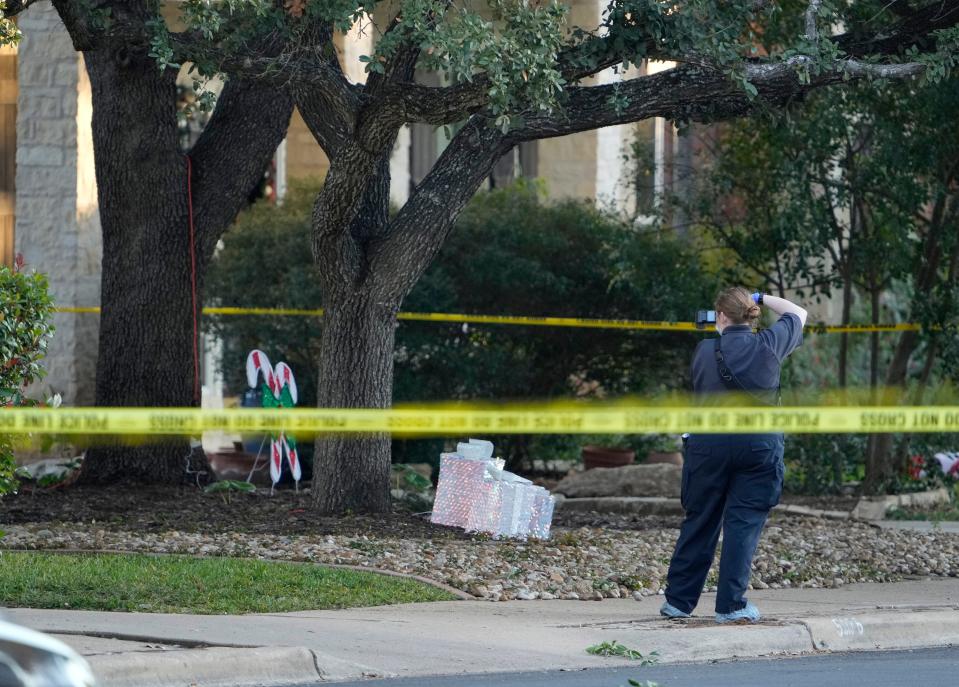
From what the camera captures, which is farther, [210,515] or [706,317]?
[210,515]

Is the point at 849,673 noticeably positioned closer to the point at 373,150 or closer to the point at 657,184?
the point at 373,150

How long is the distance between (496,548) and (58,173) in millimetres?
8277

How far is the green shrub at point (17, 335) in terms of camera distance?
941 centimetres

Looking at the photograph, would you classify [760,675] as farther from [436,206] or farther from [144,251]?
[144,251]

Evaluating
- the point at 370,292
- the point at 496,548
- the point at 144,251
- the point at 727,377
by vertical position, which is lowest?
the point at 496,548

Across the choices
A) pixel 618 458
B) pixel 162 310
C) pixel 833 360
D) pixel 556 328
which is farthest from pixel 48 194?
pixel 833 360

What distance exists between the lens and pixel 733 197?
53.2 feet

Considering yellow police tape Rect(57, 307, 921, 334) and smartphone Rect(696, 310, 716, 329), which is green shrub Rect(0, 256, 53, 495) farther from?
yellow police tape Rect(57, 307, 921, 334)

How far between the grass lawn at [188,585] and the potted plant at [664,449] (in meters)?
8.56

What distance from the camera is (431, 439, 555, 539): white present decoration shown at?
11.2 m

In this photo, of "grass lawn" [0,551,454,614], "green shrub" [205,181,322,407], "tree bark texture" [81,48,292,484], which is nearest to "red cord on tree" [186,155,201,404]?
"tree bark texture" [81,48,292,484]

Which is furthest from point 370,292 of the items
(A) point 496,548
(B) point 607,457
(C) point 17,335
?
(B) point 607,457

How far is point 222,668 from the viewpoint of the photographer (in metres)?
6.80

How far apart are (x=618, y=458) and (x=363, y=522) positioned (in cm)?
632
